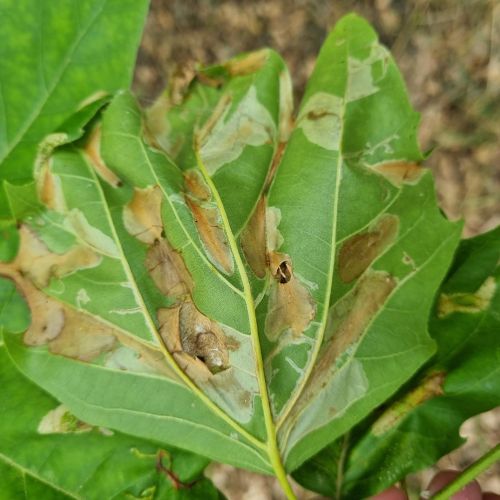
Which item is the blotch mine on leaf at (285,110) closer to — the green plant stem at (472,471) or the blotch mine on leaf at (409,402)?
the blotch mine on leaf at (409,402)

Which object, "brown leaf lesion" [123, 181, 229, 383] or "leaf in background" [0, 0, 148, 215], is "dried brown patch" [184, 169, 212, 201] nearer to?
"brown leaf lesion" [123, 181, 229, 383]

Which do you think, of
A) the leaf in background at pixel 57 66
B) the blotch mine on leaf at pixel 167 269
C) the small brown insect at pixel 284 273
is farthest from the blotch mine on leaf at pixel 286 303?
the leaf in background at pixel 57 66

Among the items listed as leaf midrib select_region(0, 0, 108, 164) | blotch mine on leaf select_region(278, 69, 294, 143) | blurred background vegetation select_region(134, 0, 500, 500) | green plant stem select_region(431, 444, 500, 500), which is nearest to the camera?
green plant stem select_region(431, 444, 500, 500)

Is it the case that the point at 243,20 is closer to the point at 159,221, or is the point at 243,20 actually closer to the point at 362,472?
the point at 159,221

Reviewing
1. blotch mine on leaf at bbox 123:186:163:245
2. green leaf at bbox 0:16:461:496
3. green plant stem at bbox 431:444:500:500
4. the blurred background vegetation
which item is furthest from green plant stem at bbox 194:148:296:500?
the blurred background vegetation

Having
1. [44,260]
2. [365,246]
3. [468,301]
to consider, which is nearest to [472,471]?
[468,301]

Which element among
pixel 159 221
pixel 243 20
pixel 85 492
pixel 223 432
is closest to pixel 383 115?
pixel 159 221
